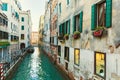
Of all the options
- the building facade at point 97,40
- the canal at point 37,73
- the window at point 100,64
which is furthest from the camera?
the canal at point 37,73

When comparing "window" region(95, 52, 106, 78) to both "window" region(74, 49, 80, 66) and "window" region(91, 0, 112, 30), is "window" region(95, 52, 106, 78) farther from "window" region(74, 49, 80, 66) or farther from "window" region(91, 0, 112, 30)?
"window" region(74, 49, 80, 66)

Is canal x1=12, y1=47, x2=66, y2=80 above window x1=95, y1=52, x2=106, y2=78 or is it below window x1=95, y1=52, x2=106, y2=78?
below

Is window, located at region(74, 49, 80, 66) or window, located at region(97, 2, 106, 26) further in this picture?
window, located at region(74, 49, 80, 66)

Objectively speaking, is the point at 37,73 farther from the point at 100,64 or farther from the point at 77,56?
the point at 100,64

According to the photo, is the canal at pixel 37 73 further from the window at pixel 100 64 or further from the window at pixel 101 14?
the window at pixel 101 14

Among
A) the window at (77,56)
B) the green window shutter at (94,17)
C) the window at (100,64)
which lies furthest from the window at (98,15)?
the window at (77,56)

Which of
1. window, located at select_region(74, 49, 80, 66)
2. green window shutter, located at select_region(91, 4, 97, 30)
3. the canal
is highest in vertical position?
green window shutter, located at select_region(91, 4, 97, 30)

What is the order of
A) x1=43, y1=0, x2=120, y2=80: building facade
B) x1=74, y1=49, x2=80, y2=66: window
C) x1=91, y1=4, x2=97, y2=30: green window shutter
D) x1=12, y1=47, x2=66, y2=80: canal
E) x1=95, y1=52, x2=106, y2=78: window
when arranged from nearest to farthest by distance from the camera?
x1=43, y1=0, x2=120, y2=80: building facade → x1=95, y1=52, x2=106, y2=78: window → x1=91, y1=4, x2=97, y2=30: green window shutter → x1=74, y1=49, x2=80, y2=66: window → x1=12, y1=47, x2=66, y2=80: canal

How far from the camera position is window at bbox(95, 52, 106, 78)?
10384 mm

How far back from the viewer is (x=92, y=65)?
11.9m

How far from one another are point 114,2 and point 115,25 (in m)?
1.02

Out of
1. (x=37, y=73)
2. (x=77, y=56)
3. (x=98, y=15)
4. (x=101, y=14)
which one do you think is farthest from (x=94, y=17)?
(x=37, y=73)

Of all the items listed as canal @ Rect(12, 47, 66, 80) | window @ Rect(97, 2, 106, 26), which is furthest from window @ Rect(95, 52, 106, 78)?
canal @ Rect(12, 47, 66, 80)

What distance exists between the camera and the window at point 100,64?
10.4 meters
